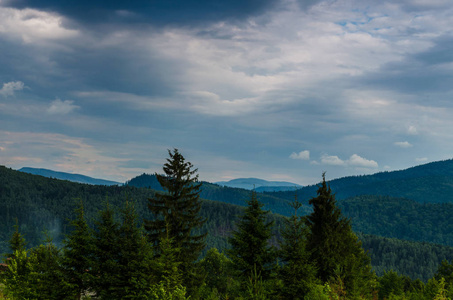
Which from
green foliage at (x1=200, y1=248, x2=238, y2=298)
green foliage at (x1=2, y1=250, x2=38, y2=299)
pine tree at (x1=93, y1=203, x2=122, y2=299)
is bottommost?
green foliage at (x1=200, y1=248, x2=238, y2=298)

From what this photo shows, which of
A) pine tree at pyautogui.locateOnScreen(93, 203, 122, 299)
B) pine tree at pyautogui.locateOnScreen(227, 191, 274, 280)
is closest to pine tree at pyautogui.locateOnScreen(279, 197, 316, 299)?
pine tree at pyautogui.locateOnScreen(227, 191, 274, 280)

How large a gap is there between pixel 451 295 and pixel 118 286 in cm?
2979

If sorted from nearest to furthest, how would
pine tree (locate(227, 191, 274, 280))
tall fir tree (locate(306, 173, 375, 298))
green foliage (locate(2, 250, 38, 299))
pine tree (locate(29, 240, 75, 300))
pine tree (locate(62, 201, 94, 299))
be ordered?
pine tree (locate(227, 191, 274, 280))
tall fir tree (locate(306, 173, 375, 298))
pine tree (locate(29, 240, 75, 300))
pine tree (locate(62, 201, 94, 299))
green foliage (locate(2, 250, 38, 299))

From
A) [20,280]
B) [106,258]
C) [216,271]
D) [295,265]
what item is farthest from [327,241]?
[216,271]

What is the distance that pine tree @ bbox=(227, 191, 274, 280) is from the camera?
3203cm

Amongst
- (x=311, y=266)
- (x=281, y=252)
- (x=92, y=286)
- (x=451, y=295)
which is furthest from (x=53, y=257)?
(x=451, y=295)

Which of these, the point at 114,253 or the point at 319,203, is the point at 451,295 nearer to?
the point at 319,203

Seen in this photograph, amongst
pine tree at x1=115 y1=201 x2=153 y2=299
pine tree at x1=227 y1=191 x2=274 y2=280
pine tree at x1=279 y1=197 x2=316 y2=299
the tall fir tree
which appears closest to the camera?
pine tree at x1=279 y1=197 x2=316 y2=299

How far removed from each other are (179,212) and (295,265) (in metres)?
12.0

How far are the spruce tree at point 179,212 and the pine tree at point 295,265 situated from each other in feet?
30.8

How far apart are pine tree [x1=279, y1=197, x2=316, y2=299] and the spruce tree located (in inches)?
370

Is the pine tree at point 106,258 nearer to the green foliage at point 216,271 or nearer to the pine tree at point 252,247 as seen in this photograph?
the pine tree at point 252,247

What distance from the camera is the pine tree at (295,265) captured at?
28266mm

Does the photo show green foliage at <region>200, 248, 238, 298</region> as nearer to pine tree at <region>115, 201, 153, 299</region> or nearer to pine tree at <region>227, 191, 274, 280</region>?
pine tree at <region>115, 201, 153, 299</region>
